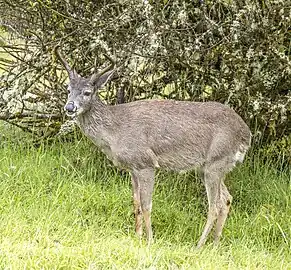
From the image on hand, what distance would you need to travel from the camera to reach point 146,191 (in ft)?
21.3

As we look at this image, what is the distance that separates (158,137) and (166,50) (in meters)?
1.06

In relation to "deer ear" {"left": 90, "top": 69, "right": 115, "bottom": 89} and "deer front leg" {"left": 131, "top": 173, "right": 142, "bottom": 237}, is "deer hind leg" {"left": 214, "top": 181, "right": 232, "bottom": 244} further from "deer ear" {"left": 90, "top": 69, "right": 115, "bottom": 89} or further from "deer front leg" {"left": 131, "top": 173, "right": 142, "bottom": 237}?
"deer ear" {"left": 90, "top": 69, "right": 115, "bottom": 89}

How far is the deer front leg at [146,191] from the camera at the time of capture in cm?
643

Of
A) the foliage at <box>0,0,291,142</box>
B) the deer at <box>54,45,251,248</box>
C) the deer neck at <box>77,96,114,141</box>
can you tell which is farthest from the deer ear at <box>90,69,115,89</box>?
the foliage at <box>0,0,291,142</box>

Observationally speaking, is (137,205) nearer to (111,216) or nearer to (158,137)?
(111,216)

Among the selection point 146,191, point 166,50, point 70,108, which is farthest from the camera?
point 166,50

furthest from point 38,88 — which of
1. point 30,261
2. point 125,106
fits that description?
point 30,261

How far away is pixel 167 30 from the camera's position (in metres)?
6.95

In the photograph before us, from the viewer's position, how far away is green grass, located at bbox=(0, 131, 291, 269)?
5.25 metres

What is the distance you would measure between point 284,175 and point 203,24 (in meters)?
1.84

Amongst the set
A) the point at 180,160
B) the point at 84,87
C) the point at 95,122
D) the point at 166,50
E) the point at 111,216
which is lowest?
the point at 111,216

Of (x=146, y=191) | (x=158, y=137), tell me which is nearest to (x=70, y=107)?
(x=158, y=137)

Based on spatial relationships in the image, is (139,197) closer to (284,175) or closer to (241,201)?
(241,201)

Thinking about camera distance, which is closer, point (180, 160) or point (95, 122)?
point (95, 122)
